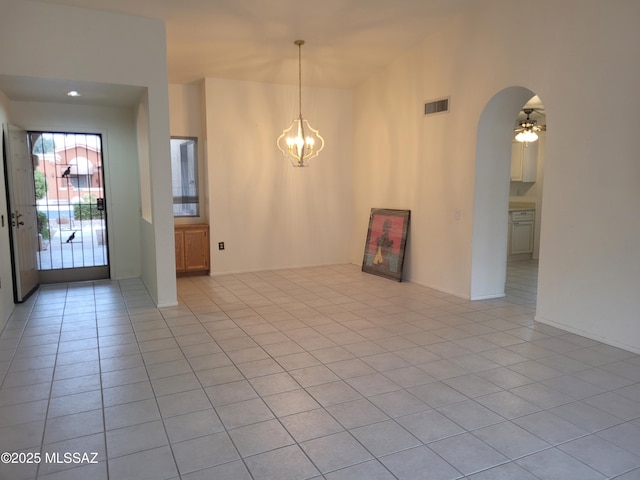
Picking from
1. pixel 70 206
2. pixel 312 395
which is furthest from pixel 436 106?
pixel 70 206

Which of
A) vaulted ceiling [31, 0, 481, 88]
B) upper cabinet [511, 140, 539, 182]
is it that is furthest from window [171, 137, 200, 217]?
upper cabinet [511, 140, 539, 182]

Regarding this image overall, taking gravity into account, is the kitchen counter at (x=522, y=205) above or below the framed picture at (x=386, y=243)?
above

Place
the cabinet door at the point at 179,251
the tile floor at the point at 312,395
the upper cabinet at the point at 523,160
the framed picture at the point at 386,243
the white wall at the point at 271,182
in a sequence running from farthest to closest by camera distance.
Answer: the upper cabinet at the point at 523,160 < the white wall at the point at 271,182 < the cabinet door at the point at 179,251 < the framed picture at the point at 386,243 < the tile floor at the point at 312,395

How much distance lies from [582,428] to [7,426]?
3.30 meters

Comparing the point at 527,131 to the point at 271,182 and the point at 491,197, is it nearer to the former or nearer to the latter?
the point at 491,197

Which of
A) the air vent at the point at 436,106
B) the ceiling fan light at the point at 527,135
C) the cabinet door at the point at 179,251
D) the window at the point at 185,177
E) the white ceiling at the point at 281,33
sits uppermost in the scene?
the white ceiling at the point at 281,33

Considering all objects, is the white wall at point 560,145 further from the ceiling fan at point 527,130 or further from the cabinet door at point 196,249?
the cabinet door at point 196,249

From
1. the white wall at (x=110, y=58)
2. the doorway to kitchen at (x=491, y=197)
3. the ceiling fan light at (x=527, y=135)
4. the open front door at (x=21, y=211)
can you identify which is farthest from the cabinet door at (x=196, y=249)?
the ceiling fan light at (x=527, y=135)

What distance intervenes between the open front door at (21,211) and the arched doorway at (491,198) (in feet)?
17.0

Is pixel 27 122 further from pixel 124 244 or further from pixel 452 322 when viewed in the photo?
pixel 452 322

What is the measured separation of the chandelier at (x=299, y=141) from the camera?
591cm

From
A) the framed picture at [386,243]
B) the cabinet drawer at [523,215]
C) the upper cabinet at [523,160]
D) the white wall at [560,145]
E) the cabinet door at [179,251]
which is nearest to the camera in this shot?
the white wall at [560,145]

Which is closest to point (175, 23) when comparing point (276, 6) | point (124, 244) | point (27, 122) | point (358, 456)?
point (276, 6)

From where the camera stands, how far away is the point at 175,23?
4.83 metres
